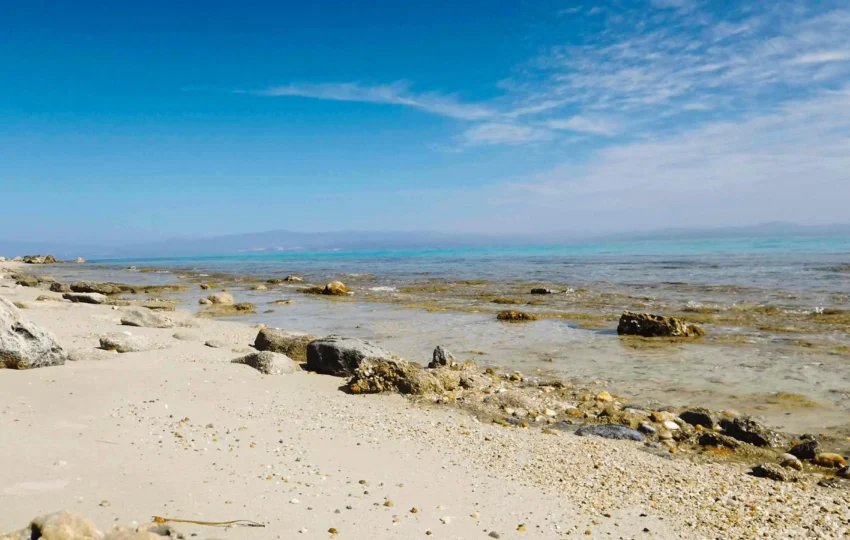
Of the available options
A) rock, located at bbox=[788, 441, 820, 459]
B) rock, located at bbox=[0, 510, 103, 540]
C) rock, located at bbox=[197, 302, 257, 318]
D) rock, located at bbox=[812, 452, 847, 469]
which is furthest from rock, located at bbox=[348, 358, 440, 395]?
rock, located at bbox=[197, 302, 257, 318]

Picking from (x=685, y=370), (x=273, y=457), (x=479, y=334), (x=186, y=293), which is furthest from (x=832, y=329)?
(x=186, y=293)

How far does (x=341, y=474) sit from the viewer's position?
4.87m

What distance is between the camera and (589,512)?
4414 millimetres

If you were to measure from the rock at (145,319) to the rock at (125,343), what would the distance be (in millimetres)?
3685

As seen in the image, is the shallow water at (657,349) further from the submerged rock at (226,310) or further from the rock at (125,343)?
the rock at (125,343)

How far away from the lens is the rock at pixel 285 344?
10.4m

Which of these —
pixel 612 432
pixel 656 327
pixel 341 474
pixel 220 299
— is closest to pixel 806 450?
pixel 612 432

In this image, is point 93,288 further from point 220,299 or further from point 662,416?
point 662,416

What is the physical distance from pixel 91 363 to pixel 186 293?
21.8 m

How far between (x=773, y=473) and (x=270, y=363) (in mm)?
7113

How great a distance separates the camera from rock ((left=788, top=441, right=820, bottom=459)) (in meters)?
6.11

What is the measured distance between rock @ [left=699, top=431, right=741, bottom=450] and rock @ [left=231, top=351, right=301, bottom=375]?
6.21 metres

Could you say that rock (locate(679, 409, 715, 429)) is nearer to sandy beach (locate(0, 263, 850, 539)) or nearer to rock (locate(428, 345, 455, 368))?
sandy beach (locate(0, 263, 850, 539))

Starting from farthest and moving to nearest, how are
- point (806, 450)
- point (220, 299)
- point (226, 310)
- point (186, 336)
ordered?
1. point (220, 299)
2. point (226, 310)
3. point (186, 336)
4. point (806, 450)
